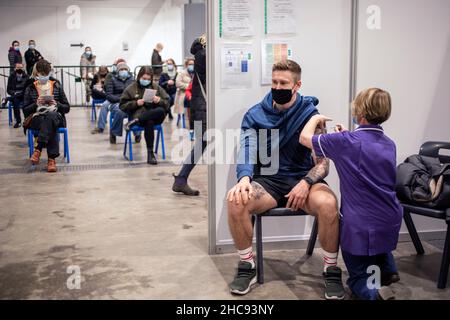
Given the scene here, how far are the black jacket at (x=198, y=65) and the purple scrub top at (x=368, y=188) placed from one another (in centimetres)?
211

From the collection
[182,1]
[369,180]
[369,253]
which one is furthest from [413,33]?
[182,1]

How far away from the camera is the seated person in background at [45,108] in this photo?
611cm

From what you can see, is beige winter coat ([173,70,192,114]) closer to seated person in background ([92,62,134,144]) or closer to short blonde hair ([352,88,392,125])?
seated person in background ([92,62,134,144])

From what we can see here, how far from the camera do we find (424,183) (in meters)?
2.92

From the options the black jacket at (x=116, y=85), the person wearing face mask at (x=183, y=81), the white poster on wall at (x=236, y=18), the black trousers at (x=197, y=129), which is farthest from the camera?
the person wearing face mask at (x=183, y=81)

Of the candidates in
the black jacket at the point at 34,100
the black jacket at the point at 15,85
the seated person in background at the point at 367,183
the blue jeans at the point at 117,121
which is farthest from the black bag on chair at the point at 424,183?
the black jacket at the point at 15,85

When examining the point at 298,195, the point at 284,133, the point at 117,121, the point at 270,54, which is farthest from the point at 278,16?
the point at 117,121

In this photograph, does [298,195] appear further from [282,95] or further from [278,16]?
[278,16]

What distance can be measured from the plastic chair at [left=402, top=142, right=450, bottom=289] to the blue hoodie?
0.59 meters

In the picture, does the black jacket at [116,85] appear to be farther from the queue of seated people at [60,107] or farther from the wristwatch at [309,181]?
the wristwatch at [309,181]

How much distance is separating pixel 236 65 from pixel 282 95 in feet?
1.49

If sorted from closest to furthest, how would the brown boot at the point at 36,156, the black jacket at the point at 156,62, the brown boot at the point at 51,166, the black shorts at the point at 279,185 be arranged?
the black shorts at the point at 279,185 < the brown boot at the point at 51,166 < the brown boot at the point at 36,156 < the black jacket at the point at 156,62
